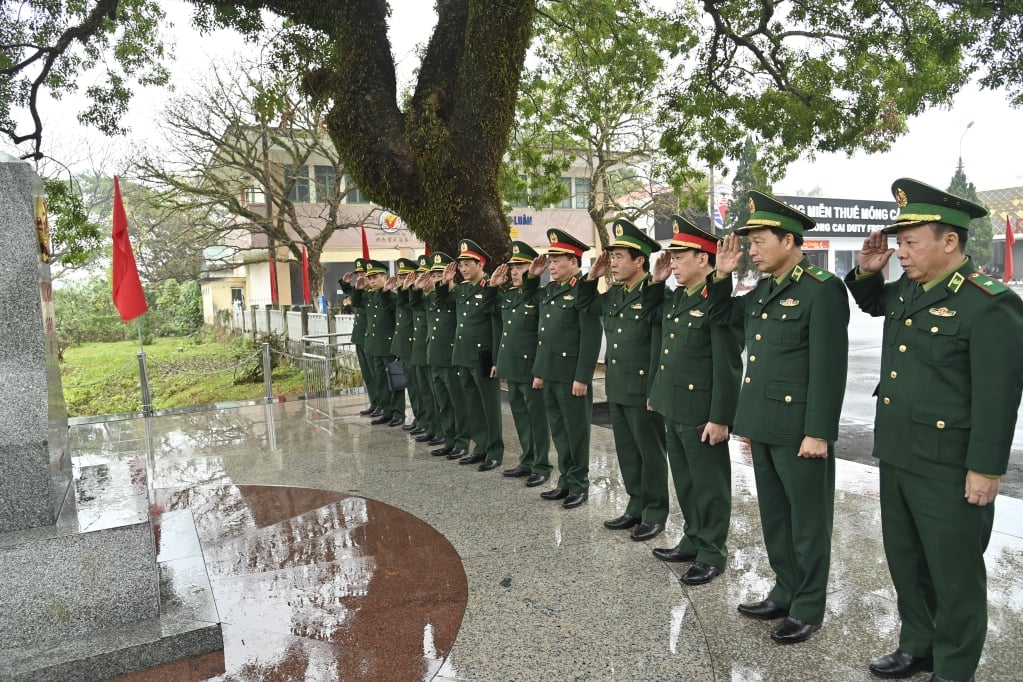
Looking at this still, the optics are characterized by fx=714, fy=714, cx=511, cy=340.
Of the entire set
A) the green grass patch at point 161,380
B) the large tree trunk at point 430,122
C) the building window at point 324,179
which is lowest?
the green grass patch at point 161,380

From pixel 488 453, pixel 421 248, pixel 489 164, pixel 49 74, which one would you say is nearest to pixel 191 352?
pixel 421 248

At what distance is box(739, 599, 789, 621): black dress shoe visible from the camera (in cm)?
355

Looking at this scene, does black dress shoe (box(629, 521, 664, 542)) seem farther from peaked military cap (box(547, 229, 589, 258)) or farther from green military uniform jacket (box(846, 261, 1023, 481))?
peaked military cap (box(547, 229, 589, 258))

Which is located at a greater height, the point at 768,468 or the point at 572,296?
the point at 572,296

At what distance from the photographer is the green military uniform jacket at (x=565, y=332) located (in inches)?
219

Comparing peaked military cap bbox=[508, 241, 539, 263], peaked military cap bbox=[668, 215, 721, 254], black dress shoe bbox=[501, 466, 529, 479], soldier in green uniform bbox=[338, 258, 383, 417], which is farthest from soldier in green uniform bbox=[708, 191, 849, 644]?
soldier in green uniform bbox=[338, 258, 383, 417]

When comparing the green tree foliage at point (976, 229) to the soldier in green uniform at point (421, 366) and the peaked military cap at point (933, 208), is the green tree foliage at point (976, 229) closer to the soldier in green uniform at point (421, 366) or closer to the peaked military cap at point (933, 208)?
the soldier in green uniform at point (421, 366)

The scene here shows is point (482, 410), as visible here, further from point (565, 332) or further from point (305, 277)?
point (305, 277)

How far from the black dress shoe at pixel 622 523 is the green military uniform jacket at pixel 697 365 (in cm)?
105

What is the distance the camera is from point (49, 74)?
10.1 meters

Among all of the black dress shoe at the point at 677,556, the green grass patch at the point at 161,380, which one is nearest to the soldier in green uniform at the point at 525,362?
the black dress shoe at the point at 677,556

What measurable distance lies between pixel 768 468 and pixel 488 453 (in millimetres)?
3657

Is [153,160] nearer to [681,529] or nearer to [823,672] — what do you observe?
[681,529]

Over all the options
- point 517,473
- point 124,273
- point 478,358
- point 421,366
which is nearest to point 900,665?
point 517,473
